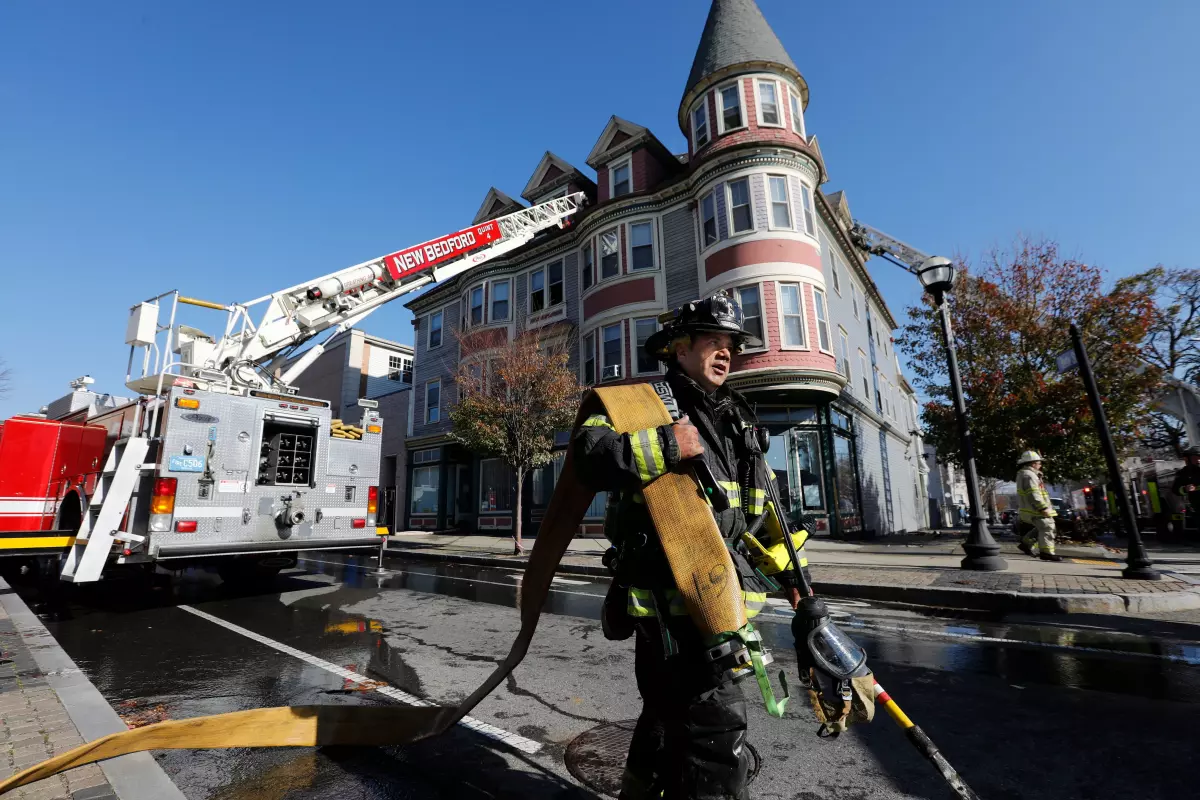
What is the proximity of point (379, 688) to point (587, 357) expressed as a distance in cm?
1535

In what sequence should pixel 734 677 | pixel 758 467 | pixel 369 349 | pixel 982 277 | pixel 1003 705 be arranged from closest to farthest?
pixel 734 677 < pixel 758 467 < pixel 1003 705 < pixel 982 277 < pixel 369 349

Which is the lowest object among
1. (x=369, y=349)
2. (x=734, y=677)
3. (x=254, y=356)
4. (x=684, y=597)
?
(x=734, y=677)

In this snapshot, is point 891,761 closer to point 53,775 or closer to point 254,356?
point 53,775

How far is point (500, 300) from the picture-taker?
2244 centimetres

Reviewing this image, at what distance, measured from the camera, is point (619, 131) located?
20.1 metres

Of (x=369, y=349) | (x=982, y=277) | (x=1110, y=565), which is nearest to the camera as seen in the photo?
(x=1110, y=565)

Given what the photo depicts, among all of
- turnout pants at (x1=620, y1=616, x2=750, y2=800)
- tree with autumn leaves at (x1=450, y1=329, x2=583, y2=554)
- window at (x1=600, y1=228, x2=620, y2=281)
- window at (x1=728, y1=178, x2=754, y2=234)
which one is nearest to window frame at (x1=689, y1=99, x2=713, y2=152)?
window at (x1=728, y1=178, x2=754, y2=234)

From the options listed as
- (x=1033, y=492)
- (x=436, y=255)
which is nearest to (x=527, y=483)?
(x=436, y=255)

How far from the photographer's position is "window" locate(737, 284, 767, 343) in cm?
1550

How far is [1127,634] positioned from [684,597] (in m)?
6.08

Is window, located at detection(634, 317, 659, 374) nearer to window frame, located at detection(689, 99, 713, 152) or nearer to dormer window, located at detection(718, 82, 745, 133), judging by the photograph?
window frame, located at detection(689, 99, 713, 152)

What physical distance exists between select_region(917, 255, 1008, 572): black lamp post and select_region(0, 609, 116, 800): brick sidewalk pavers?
396 inches

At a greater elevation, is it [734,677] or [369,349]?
[369,349]

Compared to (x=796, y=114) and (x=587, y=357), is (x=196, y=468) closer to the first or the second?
(x=587, y=357)
